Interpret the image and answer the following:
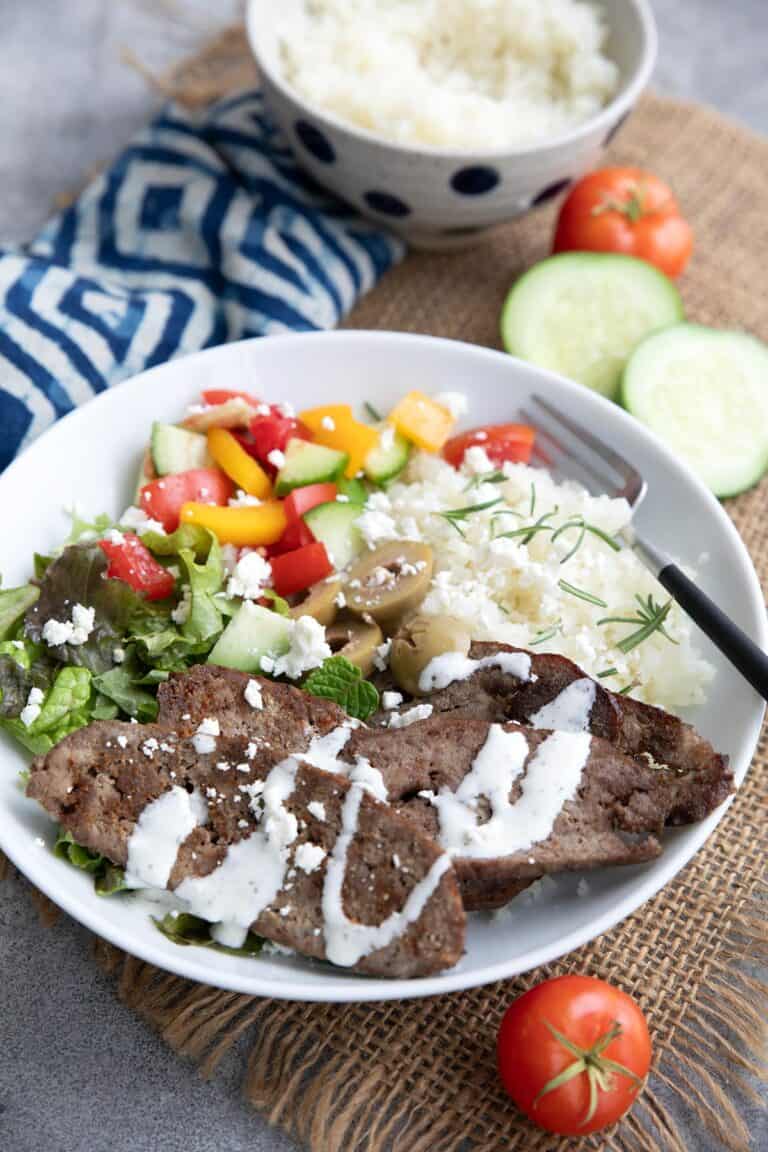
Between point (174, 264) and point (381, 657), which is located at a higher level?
point (381, 657)

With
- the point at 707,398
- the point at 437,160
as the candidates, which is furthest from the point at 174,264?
the point at 707,398

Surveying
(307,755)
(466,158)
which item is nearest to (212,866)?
(307,755)

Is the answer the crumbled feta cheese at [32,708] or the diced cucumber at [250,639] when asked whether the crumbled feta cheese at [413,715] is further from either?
the crumbled feta cheese at [32,708]

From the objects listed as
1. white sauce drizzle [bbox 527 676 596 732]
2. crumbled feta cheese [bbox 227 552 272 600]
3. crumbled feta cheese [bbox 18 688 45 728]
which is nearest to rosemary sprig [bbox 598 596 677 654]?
white sauce drizzle [bbox 527 676 596 732]

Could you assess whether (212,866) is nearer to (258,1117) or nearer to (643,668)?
(258,1117)

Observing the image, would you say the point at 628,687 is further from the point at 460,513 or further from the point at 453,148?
the point at 453,148
